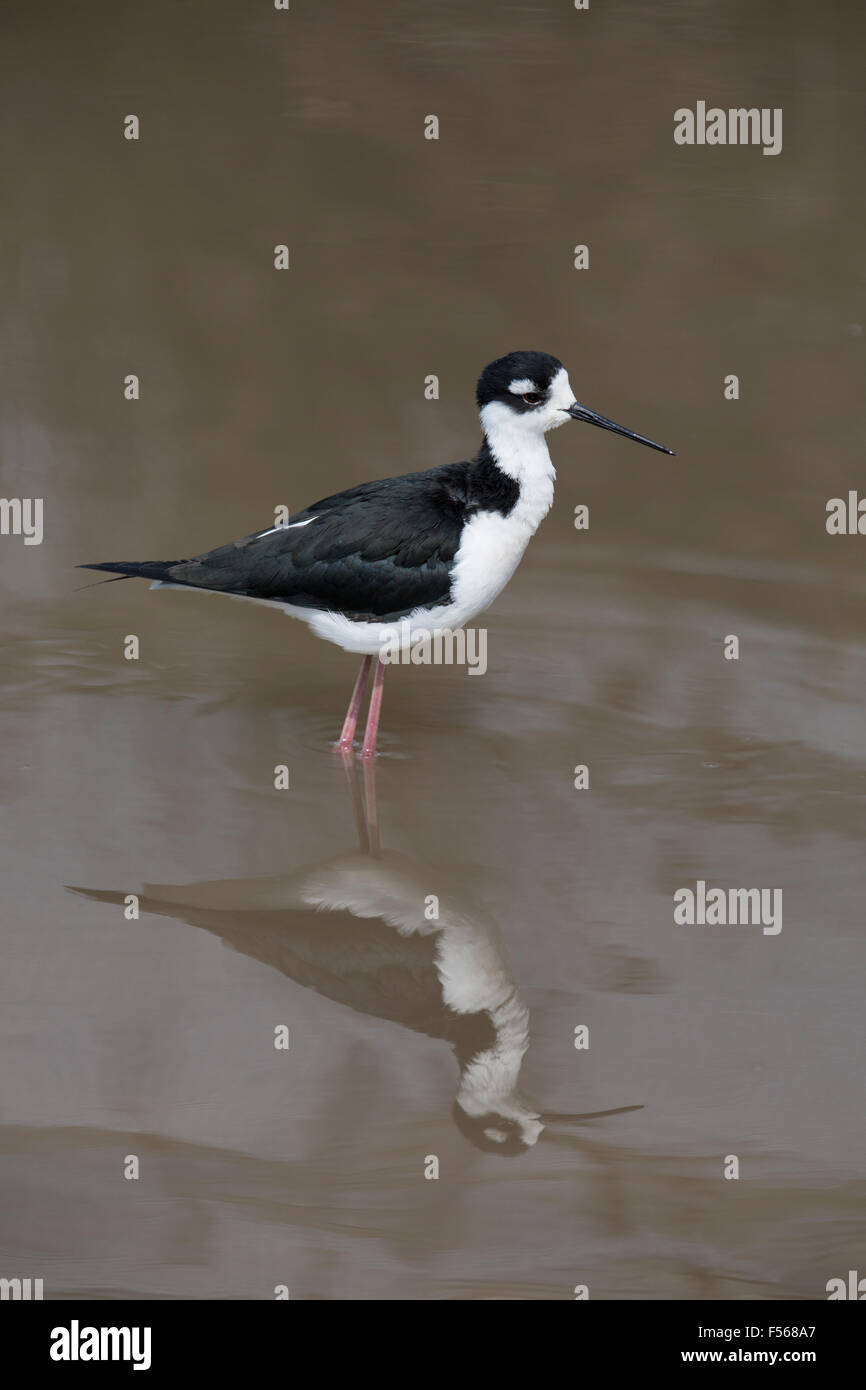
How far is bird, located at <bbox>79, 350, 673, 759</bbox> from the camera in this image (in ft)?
24.6

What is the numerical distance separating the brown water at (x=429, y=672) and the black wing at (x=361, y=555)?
831 mm

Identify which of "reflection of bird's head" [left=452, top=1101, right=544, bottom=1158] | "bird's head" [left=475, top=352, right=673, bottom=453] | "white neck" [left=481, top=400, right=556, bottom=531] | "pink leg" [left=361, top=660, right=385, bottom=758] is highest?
"bird's head" [left=475, top=352, right=673, bottom=453]

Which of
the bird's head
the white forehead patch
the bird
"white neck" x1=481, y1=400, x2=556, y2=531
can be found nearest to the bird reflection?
the bird

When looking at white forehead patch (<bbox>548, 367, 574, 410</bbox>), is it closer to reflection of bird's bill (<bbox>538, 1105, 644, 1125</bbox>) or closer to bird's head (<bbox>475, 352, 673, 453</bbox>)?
bird's head (<bbox>475, 352, 673, 453</bbox>)

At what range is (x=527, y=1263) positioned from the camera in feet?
16.8

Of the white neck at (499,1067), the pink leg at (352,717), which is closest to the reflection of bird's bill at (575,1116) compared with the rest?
the white neck at (499,1067)

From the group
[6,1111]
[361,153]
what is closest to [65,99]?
[361,153]

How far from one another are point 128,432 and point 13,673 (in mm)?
3196

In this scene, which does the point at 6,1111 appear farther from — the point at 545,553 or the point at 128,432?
the point at 128,432

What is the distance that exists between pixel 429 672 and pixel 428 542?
185 centimetres

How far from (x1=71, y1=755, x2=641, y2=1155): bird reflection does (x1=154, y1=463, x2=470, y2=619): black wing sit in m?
1.06

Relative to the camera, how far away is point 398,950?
6.47 meters

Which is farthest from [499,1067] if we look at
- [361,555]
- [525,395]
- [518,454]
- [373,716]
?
[525,395]

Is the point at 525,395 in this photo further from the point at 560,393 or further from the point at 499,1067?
the point at 499,1067
